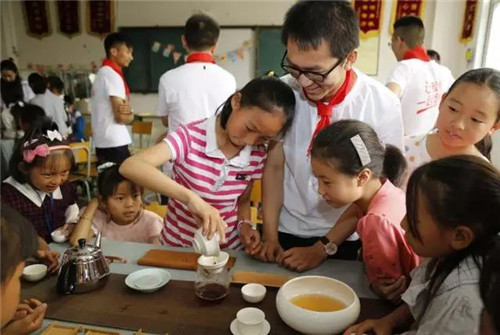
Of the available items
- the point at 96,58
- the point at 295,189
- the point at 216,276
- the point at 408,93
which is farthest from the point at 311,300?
the point at 96,58

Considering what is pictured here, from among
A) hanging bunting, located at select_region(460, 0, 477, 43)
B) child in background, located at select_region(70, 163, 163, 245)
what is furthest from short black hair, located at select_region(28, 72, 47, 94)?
hanging bunting, located at select_region(460, 0, 477, 43)

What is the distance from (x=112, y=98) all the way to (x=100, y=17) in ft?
12.5

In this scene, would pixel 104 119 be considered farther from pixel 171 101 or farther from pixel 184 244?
pixel 184 244

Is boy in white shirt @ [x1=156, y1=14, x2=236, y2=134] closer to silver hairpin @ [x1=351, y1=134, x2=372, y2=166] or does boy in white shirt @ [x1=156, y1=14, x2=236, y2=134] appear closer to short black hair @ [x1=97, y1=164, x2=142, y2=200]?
short black hair @ [x1=97, y1=164, x2=142, y2=200]

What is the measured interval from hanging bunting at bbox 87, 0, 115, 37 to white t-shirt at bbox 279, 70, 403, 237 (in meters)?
5.62

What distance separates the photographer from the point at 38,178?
1.69 meters

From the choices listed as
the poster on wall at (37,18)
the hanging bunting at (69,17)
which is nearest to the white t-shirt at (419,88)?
the hanging bunting at (69,17)

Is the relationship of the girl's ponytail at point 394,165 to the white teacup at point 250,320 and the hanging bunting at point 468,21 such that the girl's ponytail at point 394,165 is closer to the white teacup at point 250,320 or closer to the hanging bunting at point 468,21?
the white teacup at point 250,320

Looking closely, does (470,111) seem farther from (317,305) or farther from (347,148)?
(317,305)

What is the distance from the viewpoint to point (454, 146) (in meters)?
1.39

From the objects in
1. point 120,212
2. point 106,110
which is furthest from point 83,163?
point 120,212

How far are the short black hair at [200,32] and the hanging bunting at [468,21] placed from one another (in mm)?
3653

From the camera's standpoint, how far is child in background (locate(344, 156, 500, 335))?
2.53ft

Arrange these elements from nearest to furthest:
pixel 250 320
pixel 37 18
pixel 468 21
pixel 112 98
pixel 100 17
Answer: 1. pixel 250 320
2. pixel 112 98
3. pixel 468 21
4. pixel 100 17
5. pixel 37 18
